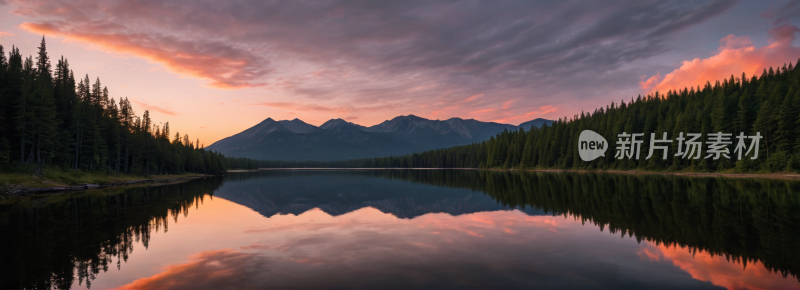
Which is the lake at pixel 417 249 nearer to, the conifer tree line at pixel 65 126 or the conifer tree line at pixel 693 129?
the conifer tree line at pixel 65 126

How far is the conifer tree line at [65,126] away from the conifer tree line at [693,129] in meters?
137

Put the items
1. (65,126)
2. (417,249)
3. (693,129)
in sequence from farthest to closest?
(693,129) → (65,126) → (417,249)

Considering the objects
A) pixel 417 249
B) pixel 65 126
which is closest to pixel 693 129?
pixel 417 249

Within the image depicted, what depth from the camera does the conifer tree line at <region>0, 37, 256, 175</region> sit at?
6041cm

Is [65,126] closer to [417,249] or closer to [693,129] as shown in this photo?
[417,249]

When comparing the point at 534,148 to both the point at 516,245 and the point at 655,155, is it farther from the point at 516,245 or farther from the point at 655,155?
the point at 516,245

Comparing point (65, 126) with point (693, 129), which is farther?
point (693, 129)

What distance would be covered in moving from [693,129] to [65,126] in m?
157

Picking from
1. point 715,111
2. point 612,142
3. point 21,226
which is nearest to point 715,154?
point 715,111

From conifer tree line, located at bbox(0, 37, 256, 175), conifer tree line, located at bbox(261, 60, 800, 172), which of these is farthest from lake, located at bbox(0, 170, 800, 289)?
conifer tree line, located at bbox(261, 60, 800, 172)

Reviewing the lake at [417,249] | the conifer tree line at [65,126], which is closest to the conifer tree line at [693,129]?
the lake at [417,249]

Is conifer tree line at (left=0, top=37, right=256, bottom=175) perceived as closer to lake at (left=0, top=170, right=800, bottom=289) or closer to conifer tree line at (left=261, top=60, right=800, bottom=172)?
lake at (left=0, top=170, right=800, bottom=289)

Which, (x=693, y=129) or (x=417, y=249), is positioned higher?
(x=693, y=129)

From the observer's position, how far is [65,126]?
251ft
